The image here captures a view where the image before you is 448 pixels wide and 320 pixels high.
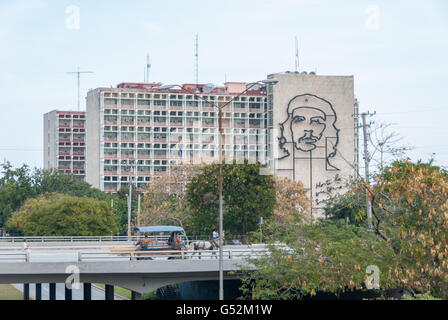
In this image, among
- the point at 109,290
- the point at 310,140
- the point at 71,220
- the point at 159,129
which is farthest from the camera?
the point at 159,129

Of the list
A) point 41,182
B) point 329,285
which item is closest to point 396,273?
point 329,285

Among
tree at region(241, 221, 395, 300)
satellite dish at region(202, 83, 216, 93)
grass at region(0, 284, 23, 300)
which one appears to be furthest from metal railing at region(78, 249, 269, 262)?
satellite dish at region(202, 83, 216, 93)

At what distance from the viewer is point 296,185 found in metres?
88.7

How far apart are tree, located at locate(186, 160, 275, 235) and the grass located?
18617 millimetres

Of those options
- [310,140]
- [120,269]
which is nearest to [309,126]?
[310,140]

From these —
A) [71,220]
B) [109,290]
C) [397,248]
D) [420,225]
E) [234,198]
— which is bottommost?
[109,290]

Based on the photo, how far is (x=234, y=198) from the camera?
63562mm

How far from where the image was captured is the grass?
228 feet

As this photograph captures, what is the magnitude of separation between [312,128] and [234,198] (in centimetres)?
6558

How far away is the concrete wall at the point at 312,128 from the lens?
125 m

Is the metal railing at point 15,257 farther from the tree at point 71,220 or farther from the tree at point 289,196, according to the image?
the tree at point 289,196

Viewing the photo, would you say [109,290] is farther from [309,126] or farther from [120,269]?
[309,126]

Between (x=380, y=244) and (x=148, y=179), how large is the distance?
108 m

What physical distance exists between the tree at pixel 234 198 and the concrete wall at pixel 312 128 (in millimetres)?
60211
